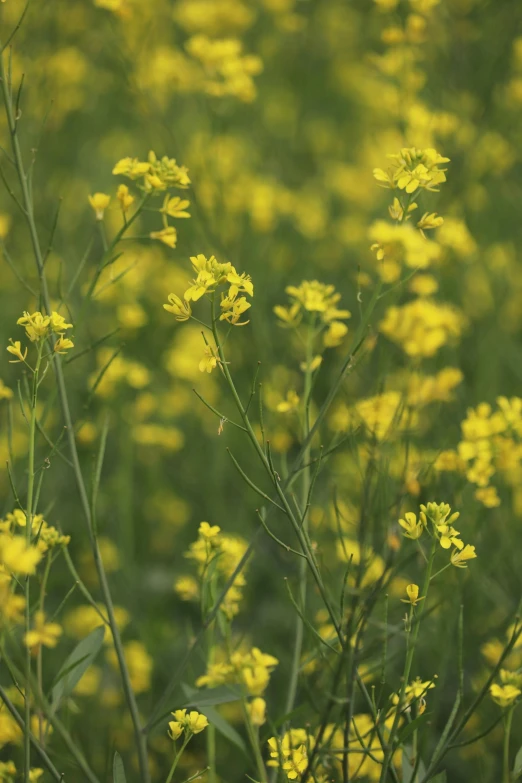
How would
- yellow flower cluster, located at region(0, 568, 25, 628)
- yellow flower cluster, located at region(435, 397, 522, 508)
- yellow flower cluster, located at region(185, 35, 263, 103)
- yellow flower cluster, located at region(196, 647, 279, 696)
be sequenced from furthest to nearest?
1. yellow flower cluster, located at region(185, 35, 263, 103)
2. yellow flower cluster, located at region(435, 397, 522, 508)
3. yellow flower cluster, located at region(196, 647, 279, 696)
4. yellow flower cluster, located at region(0, 568, 25, 628)

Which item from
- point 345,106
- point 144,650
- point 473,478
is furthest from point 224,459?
point 345,106

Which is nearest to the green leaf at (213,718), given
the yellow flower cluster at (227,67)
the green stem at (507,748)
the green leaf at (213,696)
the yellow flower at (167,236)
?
the green leaf at (213,696)

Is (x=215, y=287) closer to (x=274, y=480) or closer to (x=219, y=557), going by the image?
(x=274, y=480)

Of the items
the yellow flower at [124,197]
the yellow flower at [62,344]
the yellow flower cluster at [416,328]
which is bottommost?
the yellow flower cluster at [416,328]

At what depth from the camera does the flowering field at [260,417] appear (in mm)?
1487

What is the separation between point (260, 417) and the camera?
1.38 metres

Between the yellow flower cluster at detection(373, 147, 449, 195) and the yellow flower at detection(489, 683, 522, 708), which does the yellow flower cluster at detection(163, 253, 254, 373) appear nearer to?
the yellow flower cluster at detection(373, 147, 449, 195)

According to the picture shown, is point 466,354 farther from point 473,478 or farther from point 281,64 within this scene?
point 281,64

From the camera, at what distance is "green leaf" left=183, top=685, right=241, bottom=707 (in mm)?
1545

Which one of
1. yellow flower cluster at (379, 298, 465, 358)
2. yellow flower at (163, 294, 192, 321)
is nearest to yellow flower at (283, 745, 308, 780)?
yellow flower at (163, 294, 192, 321)

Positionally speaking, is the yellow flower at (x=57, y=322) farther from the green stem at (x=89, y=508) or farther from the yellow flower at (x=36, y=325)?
the green stem at (x=89, y=508)

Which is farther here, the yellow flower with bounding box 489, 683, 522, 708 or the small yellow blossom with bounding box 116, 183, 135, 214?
the small yellow blossom with bounding box 116, 183, 135, 214

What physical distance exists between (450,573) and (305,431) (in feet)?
2.99

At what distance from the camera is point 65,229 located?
4262mm
